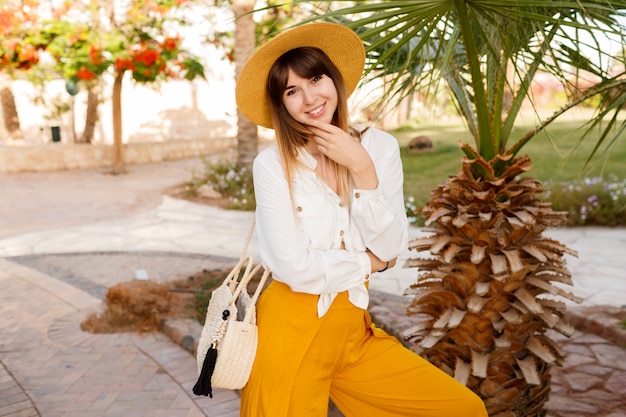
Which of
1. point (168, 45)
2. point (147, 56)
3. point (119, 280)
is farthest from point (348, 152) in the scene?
point (168, 45)

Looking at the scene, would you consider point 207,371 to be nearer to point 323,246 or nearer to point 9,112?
point 323,246

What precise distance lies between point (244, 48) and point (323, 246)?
869 centimetres

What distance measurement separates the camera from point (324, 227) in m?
2.08

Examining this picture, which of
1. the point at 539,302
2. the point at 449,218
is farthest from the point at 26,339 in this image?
the point at 539,302

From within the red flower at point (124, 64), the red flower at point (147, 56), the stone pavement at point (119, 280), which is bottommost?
the stone pavement at point (119, 280)

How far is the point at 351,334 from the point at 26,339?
136 inches

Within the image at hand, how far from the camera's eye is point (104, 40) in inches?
488

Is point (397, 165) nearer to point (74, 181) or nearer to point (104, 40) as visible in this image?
point (104, 40)

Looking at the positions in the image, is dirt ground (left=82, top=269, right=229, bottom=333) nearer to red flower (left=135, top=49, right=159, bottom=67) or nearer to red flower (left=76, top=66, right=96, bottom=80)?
red flower (left=135, top=49, right=159, bottom=67)

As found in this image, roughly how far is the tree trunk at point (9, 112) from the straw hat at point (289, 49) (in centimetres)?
1596

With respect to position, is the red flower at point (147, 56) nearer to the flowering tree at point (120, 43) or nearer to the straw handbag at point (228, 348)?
the flowering tree at point (120, 43)

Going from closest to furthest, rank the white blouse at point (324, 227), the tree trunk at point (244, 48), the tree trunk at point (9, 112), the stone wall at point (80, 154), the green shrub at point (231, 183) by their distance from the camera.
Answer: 1. the white blouse at point (324, 227)
2. the tree trunk at point (244, 48)
3. the green shrub at point (231, 183)
4. the stone wall at point (80, 154)
5. the tree trunk at point (9, 112)

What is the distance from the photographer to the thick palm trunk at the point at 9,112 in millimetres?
16094

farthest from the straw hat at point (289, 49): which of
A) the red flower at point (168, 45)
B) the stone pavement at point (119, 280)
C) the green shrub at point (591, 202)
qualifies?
the red flower at point (168, 45)
